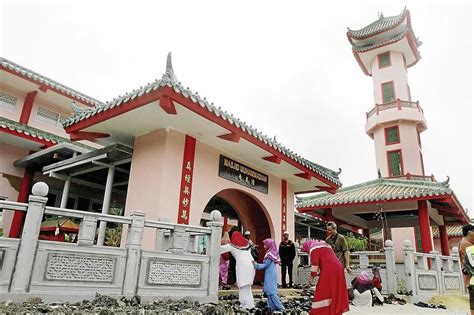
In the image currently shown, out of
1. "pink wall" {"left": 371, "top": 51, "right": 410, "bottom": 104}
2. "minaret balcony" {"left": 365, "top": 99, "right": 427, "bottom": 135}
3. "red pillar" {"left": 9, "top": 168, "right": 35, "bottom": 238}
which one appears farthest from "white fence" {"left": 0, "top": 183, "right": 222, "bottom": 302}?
"pink wall" {"left": 371, "top": 51, "right": 410, "bottom": 104}

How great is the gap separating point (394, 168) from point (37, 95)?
59.9ft

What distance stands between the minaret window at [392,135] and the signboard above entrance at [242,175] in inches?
481

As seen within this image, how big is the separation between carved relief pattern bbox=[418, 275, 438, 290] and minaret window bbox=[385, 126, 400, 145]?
10780mm

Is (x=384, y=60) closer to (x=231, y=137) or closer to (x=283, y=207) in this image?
(x=283, y=207)

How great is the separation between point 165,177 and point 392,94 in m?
17.4

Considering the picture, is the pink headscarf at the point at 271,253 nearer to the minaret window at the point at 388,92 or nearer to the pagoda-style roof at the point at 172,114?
the pagoda-style roof at the point at 172,114

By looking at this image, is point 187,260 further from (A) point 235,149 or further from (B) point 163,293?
(A) point 235,149

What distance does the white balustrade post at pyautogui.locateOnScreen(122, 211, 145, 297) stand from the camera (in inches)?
205

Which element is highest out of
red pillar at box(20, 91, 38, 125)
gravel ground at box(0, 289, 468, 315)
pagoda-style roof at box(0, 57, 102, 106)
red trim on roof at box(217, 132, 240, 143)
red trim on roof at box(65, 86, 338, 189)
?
pagoda-style roof at box(0, 57, 102, 106)

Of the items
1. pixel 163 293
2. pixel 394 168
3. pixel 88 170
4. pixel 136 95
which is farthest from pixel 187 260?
pixel 394 168

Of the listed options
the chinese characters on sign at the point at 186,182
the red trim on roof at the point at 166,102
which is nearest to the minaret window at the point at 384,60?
the chinese characters on sign at the point at 186,182

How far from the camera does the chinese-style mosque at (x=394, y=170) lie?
14.0 m

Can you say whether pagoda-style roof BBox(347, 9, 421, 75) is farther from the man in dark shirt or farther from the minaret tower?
the man in dark shirt

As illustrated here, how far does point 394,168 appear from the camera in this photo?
19.6 m
